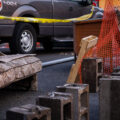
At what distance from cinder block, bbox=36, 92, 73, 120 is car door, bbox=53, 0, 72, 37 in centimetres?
672

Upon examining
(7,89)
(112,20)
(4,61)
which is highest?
(112,20)

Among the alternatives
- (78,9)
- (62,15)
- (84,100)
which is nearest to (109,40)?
(84,100)

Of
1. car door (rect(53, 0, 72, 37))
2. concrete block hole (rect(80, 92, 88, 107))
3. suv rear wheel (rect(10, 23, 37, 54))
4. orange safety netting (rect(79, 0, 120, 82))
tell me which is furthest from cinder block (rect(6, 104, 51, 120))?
car door (rect(53, 0, 72, 37))

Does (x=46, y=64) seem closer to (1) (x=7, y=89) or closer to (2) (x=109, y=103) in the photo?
(1) (x=7, y=89)

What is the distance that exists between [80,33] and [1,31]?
7.44 feet

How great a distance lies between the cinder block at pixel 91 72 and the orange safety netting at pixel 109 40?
2.38 feet

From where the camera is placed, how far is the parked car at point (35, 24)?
7473mm

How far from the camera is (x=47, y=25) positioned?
8680 mm

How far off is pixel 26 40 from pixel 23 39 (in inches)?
4.1

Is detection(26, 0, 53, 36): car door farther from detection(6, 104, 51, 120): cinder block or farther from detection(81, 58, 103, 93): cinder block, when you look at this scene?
detection(6, 104, 51, 120): cinder block

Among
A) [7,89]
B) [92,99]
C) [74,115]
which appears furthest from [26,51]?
[74,115]

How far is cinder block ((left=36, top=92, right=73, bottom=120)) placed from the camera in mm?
2168

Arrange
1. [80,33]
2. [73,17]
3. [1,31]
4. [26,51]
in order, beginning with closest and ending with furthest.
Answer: [80,33] < [1,31] < [26,51] < [73,17]

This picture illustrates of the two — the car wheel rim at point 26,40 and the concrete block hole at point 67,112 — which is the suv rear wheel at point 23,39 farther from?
the concrete block hole at point 67,112
